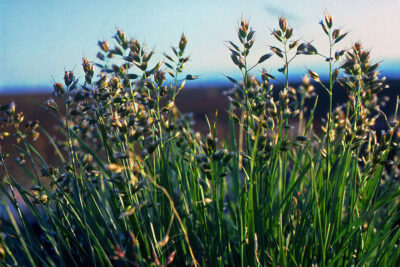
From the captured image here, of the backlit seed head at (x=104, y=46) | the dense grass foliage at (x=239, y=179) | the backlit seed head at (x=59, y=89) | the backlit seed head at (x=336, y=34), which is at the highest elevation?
the backlit seed head at (x=104, y=46)

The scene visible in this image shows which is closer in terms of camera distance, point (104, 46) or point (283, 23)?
point (283, 23)

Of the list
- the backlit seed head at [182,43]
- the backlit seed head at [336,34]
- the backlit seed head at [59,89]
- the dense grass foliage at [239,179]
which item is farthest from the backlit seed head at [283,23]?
the backlit seed head at [59,89]

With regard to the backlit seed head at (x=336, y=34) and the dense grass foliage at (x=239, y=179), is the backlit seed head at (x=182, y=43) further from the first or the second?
the backlit seed head at (x=336, y=34)

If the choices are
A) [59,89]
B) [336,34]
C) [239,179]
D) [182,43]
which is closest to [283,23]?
[336,34]

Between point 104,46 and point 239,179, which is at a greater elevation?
point 104,46

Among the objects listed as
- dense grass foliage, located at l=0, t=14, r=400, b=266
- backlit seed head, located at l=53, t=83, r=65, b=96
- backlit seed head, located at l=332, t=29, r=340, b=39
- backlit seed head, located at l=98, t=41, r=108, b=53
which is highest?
backlit seed head, located at l=98, t=41, r=108, b=53

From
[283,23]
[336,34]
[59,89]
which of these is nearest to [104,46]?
[59,89]

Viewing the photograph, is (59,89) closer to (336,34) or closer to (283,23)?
(283,23)

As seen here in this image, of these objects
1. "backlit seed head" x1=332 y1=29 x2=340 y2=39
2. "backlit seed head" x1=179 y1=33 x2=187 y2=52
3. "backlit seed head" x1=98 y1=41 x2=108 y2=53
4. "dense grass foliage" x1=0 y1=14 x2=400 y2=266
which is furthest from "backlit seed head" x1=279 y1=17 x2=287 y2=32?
"backlit seed head" x1=98 y1=41 x2=108 y2=53

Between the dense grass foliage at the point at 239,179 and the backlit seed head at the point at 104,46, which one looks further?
the backlit seed head at the point at 104,46

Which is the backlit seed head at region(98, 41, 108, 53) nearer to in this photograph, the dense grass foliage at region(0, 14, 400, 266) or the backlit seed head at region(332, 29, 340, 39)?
the dense grass foliage at region(0, 14, 400, 266)

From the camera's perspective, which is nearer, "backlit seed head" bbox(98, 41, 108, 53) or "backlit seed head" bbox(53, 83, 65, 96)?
"backlit seed head" bbox(53, 83, 65, 96)

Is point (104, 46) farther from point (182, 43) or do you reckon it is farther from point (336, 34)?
point (336, 34)

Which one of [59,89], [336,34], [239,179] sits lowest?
[239,179]
